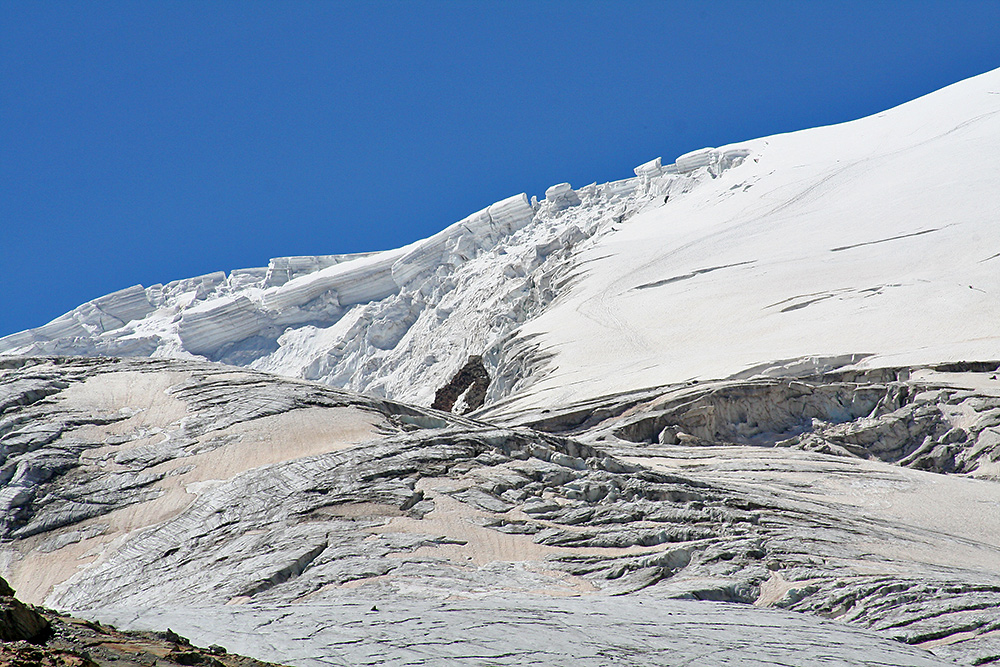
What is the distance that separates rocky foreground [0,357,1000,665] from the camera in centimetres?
687

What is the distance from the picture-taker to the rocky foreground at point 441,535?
6.87 metres

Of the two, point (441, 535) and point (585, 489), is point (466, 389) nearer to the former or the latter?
point (585, 489)

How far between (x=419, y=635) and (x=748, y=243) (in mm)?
34449

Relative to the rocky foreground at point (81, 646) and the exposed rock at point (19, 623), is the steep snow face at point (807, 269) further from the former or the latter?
the exposed rock at point (19, 623)

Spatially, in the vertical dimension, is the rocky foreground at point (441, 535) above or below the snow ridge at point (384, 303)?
below

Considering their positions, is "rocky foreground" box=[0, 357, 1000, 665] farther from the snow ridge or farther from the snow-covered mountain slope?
the snow ridge

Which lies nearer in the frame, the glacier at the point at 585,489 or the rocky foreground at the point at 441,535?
the rocky foreground at the point at 441,535

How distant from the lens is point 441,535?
915cm

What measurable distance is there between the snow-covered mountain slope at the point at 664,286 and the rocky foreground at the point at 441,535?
9.91 meters

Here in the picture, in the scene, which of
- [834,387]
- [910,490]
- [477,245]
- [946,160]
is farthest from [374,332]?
[910,490]

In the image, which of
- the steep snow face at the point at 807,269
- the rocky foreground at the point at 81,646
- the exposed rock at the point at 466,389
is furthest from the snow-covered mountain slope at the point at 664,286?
the rocky foreground at the point at 81,646

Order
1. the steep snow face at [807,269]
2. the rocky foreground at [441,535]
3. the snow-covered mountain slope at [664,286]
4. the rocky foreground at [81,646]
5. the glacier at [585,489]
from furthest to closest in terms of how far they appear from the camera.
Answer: the snow-covered mountain slope at [664,286]
the steep snow face at [807,269]
the glacier at [585,489]
the rocky foreground at [441,535]
the rocky foreground at [81,646]

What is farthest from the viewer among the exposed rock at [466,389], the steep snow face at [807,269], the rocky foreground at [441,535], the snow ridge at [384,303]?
the snow ridge at [384,303]

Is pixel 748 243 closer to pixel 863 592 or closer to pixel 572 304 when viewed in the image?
pixel 572 304
